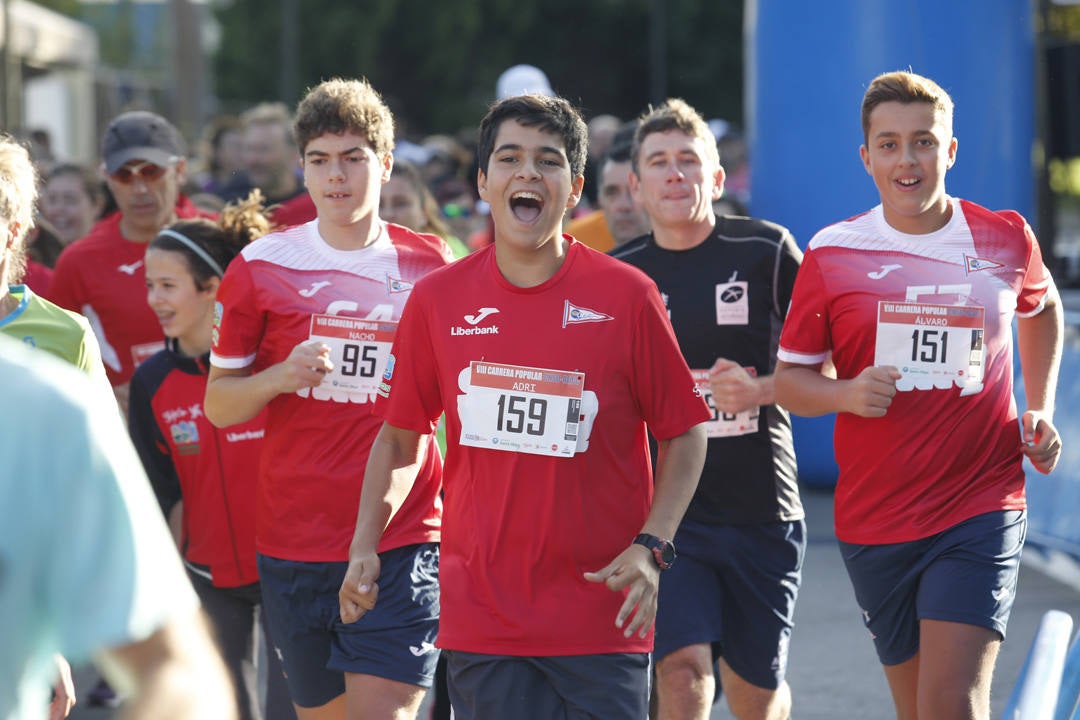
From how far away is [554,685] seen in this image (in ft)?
11.5

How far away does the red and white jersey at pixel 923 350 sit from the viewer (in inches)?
166

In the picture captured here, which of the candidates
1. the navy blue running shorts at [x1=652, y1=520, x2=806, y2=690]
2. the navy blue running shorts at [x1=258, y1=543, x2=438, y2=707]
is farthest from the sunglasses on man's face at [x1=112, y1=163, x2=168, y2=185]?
the navy blue running shorts at [x1=652, y1=520, x2=806, y2=690]

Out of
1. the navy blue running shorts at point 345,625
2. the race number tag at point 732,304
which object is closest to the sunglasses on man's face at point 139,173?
the navy blue running shorts at point 345,625

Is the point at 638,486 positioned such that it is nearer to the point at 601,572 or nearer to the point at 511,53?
the point at 601,572

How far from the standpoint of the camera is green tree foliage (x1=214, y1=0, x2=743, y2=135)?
39.0 meters

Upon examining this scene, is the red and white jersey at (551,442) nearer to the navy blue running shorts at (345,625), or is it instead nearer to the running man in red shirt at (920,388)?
the navy blue running shorts at (345,625)

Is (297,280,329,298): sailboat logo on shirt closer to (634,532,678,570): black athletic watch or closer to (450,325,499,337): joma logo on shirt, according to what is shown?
(450,325,499,337): joma logo on shirt

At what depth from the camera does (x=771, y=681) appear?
15.5ft

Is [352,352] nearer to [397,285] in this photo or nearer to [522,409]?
[397,285]

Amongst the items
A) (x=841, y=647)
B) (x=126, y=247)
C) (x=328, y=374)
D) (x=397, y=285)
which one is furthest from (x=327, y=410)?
(x=841, y=647)

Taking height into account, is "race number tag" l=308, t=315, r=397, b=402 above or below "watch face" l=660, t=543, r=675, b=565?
above

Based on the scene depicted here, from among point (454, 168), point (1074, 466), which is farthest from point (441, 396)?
point (454, 168)

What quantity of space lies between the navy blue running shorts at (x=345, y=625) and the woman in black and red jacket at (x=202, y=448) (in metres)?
0.43

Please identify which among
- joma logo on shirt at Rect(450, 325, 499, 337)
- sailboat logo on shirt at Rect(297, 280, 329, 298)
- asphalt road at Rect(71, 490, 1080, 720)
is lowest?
asphalt road at Rect(71, 490, 1080, 720)
